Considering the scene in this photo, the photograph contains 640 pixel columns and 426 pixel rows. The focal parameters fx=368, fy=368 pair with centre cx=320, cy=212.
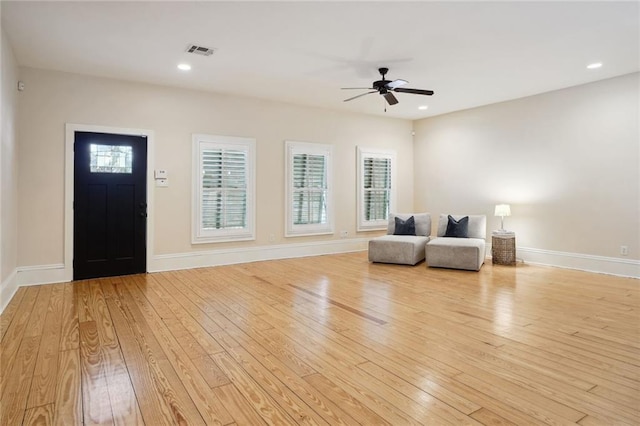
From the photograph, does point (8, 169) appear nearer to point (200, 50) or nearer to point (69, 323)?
point (69, 323)

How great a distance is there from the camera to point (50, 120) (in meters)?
5.14

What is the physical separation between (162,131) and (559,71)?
6044 mm

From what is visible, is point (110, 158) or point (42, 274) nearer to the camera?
point (42, 274)

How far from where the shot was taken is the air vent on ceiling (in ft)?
14.4

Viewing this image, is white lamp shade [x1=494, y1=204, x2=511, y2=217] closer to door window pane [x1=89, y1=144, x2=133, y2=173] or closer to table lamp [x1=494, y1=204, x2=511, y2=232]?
table lamp [x1=494, y1=204, x2=511, y2=232]

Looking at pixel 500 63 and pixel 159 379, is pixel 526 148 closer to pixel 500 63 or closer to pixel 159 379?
pixel 500 63

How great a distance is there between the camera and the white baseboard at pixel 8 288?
154 inches

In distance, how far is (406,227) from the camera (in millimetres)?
6945

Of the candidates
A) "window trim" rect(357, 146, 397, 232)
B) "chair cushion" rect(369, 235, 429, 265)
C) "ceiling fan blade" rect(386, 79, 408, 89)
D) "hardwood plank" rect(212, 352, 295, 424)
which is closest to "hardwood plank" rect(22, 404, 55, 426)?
"hardwood plank" rect(212, 352, 295, 424)

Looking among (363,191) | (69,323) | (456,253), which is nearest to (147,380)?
(69,323)

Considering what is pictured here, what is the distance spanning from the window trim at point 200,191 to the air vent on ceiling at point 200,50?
1.85 metres

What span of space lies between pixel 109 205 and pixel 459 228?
5.75 m

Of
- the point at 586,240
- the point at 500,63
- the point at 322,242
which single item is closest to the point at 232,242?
the point at 322,242

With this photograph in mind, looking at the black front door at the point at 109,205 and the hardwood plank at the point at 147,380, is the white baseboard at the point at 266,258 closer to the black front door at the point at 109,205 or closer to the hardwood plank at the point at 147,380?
the black front door at the point at 109,205
